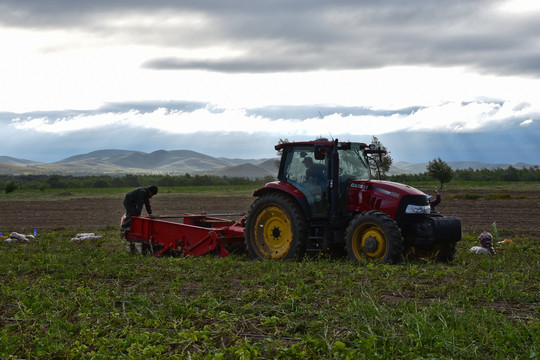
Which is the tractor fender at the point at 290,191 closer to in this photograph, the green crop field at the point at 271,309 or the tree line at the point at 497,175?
the green crop field at the point at 271,309

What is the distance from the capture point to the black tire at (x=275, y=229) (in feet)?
33.5

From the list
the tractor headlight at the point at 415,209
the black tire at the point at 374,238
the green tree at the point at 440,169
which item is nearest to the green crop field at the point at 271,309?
the black tire at the point at 374,238

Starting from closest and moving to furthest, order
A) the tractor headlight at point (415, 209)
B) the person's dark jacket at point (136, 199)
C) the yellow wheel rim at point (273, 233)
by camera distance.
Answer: the tractor headlight at point (415, 209), the yellow wheel rim at point (273, 233), the person's dark jacket at point (136, 199)

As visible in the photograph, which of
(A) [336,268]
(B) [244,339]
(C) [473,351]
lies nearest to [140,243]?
(A) [336,268]

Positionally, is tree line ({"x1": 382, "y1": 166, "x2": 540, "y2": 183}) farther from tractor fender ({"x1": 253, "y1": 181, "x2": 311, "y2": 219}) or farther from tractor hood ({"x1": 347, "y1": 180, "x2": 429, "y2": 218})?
tractor hood ({"x1": 347, "y1": 180, "x2": 429, "y2": 218})

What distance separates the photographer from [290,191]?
34.4 feet

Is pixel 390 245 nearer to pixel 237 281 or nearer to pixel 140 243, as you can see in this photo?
pixel 237 281

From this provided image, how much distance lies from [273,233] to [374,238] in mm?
2159

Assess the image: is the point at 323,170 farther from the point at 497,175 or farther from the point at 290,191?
the point at 497,175

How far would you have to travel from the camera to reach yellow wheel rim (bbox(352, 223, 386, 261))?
31.1 feet

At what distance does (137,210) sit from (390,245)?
6.56 meters

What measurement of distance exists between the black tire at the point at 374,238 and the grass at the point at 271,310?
0.27 metres

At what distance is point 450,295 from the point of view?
712 centimetres

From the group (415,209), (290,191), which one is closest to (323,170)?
(290,191)
